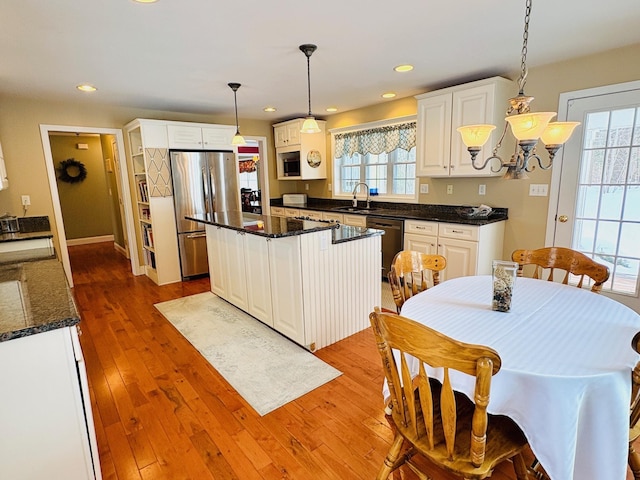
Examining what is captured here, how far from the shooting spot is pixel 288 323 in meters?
2.80

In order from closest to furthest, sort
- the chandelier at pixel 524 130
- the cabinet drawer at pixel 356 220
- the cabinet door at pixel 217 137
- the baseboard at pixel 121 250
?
1. the chandelier at pixel 524 130
2. the cabinet drawer at pixel 356 220
3. the cabinet door at pixel 217 137
4. the baseboard at pixel 121 250

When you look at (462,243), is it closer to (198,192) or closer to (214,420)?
(214,420)

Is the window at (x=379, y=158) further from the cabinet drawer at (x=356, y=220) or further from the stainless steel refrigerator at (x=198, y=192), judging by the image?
the stainless steel refrigerator at (x=198, y=192)

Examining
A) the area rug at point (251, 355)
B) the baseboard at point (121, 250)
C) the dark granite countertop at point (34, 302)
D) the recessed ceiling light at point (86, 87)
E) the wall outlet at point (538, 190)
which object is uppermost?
the recessed ceiling light at point (86, 87)

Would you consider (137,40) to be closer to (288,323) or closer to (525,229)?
(288,323)

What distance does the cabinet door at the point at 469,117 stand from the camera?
3379mm

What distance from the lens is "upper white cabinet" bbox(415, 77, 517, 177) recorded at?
338 centimetres

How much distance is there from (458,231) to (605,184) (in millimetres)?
1269

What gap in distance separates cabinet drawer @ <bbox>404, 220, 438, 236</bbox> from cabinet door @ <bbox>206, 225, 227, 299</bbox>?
2.09 metres

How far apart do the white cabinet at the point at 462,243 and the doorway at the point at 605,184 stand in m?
0.59

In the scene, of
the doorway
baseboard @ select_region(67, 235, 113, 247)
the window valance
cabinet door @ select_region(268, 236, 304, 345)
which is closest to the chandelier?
cabinet door @ select_region(268, 236, 304, 345)

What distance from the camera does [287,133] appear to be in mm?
5734

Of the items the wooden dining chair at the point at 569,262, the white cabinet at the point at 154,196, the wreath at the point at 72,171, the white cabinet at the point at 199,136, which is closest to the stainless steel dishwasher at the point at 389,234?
the wooden dining chair at the point at 569,262

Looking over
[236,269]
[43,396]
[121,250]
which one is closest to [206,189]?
[236,269]
